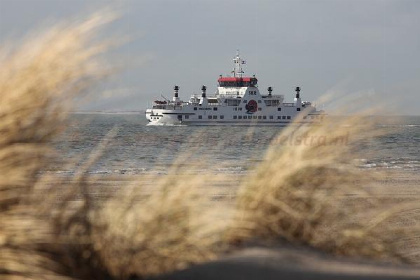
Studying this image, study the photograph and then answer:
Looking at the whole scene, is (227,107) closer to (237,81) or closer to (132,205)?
(237,81)

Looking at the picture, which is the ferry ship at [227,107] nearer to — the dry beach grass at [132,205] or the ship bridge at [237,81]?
the ship bridge at [237,81]

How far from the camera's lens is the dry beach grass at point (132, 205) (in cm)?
237

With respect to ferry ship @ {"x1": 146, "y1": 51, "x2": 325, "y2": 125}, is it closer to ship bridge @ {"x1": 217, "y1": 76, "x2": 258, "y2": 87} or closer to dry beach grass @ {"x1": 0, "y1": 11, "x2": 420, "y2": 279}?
ship bridge @ {"x1": 217, "y1": 76, "x2": 258, "y2": 87}

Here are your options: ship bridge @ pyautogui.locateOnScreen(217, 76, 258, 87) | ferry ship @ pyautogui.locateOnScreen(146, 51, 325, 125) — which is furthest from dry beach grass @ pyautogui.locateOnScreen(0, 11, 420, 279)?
ship bridge @ pyautogui.locateOnScreen(217, 76, 258, 87)

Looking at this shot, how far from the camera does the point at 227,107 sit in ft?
211

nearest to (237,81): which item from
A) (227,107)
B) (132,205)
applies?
(227,107)

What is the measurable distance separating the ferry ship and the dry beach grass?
58.2 metres

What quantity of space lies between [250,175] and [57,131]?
0.75m

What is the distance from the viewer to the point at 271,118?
66.1 metres

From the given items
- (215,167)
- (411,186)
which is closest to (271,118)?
(411,186)

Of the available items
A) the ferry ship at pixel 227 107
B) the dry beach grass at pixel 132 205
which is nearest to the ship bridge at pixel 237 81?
the ferry ship at pixel 227 107

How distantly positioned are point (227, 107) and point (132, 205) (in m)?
61.9

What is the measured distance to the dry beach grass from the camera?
7.79ft

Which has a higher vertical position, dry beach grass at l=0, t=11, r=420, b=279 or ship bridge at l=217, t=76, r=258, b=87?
ship bridge at l=217, t=76, r=258, b=87
